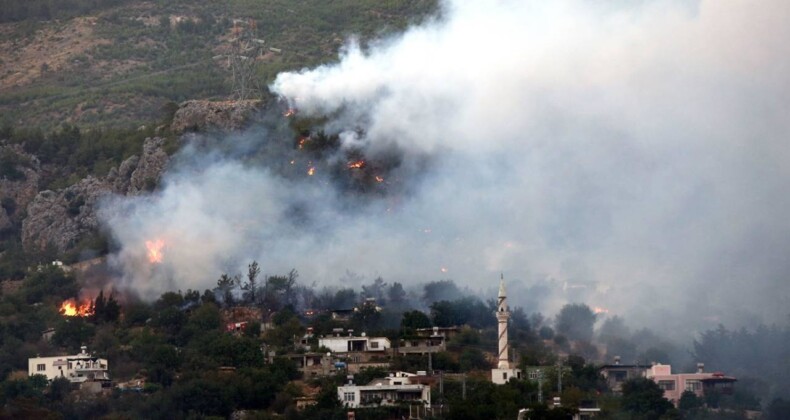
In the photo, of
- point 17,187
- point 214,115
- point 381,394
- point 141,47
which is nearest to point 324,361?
point 381,394

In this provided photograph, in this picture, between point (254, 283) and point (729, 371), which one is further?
point (254, 283)

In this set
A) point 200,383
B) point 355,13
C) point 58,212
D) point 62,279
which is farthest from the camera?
point 355,13

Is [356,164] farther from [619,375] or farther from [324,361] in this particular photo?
[619,375]

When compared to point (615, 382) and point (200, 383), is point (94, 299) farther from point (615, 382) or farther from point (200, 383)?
point (615, 382)

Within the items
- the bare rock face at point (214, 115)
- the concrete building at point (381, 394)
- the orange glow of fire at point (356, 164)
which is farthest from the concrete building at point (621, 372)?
the bare rock face at point (214, 115)

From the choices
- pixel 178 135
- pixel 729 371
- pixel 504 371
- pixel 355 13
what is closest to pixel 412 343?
pixel 504 371

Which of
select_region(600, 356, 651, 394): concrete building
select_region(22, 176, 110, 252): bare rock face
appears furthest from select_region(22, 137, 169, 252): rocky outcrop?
select_region(600, 356, 651, 394): concrete building

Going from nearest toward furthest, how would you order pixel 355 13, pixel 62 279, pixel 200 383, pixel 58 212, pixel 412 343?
pixel 200 383 → pixel 412 343 → pixel 62 279 → pixel 58 212 → pixel 355 13
